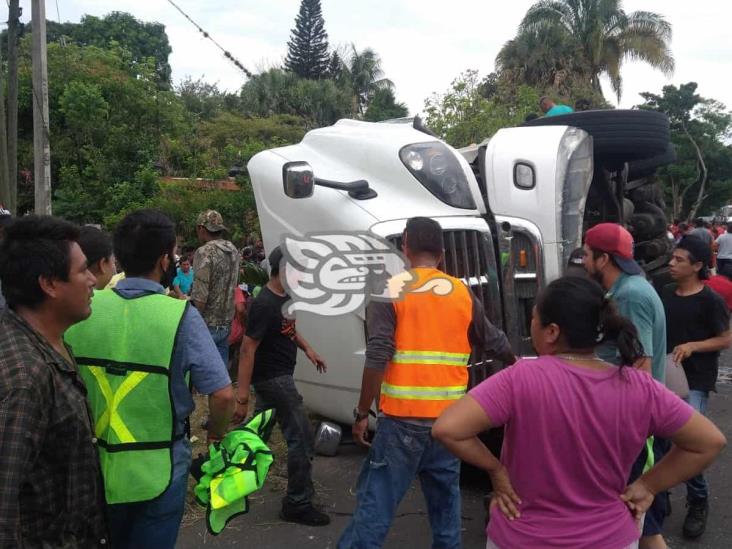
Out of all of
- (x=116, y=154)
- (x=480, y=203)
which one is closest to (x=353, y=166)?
(x=480, y=203)

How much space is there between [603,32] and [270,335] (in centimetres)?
2385

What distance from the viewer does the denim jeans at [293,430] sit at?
4199 millimetres

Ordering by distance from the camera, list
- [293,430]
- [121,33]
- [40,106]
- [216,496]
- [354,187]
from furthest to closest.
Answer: [121,33] → [40,106] → [354,187] → [293,430] → [216,496]

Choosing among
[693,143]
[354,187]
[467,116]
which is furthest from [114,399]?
[693,143]

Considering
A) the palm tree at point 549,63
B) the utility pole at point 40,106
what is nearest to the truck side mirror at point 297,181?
the utility pole at point 40,106

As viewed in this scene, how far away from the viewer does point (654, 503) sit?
334cm

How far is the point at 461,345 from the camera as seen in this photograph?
3266 mm

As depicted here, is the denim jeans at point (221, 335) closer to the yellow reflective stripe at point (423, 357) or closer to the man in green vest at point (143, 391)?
the yellow reflective stripe at point (423, 357)

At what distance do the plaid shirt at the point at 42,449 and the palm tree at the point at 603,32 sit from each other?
984 inches

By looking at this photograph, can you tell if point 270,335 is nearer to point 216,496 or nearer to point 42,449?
point 216,496

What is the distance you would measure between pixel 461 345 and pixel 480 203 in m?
2.05

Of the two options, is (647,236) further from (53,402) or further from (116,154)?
(116,154)

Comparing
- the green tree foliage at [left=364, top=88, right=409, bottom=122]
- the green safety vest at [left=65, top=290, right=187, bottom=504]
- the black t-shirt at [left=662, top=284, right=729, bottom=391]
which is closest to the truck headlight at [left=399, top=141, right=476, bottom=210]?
the black t-shirt at [left=662, top=284, right=729, bottom=391]

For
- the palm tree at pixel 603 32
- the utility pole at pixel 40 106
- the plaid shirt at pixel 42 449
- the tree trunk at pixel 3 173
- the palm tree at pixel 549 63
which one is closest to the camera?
the plaid shirt at pixel 42 449
